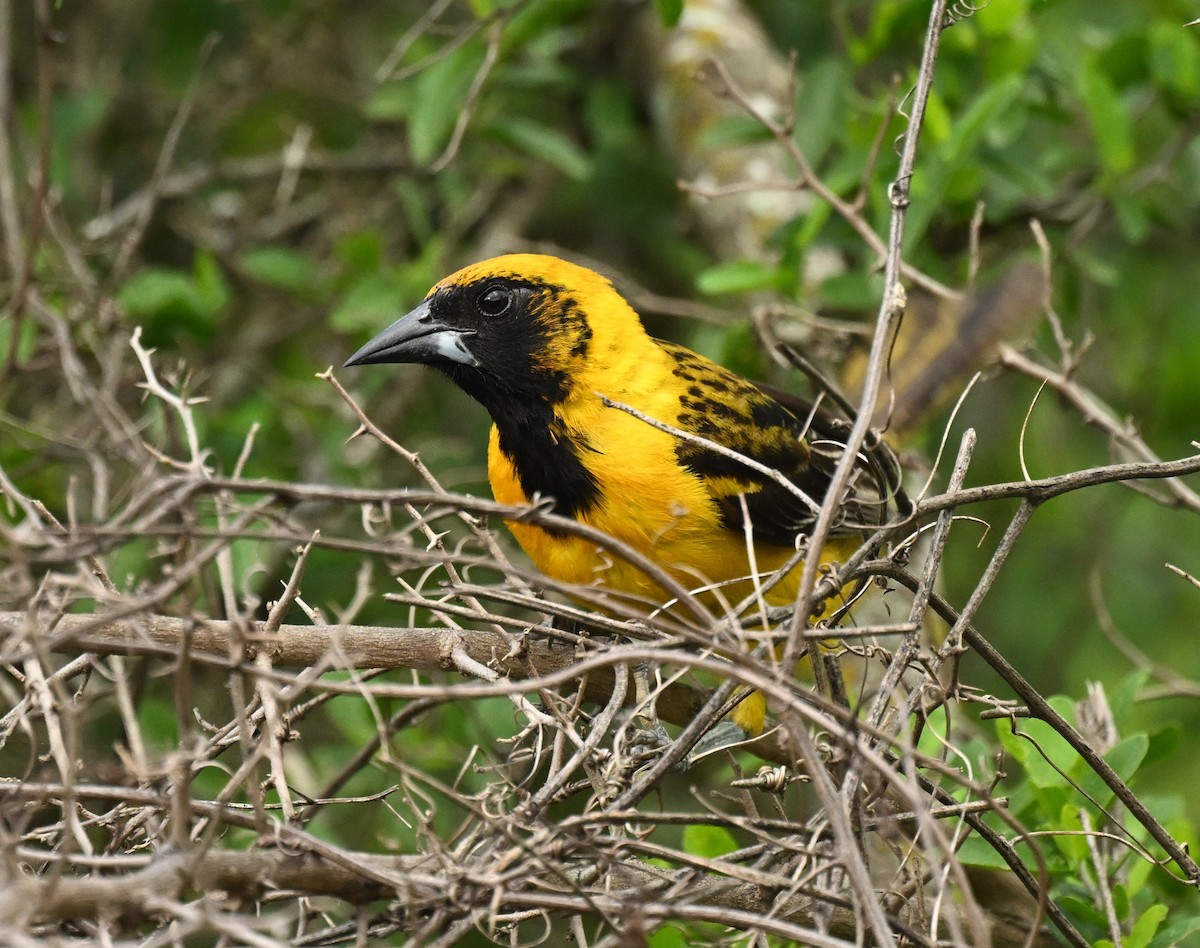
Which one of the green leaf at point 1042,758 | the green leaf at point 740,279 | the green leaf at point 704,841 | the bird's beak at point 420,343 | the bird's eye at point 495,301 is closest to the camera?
the green leaf at point 1042,758

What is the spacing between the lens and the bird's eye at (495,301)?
396 centimetres

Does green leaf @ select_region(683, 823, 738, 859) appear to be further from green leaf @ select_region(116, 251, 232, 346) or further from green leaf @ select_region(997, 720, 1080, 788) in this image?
green leaf @ select_region(116, 251, 232, 346)

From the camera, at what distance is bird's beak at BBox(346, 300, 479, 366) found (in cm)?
377

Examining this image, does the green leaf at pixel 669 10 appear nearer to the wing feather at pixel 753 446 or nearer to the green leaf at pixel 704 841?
the wing feather at pixel 753 446

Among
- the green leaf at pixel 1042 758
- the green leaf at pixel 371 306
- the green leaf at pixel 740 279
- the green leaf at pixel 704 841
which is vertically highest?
the green leaf at pixel 740 279

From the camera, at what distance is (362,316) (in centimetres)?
453

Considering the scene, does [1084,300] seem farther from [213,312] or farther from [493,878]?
[493,878]

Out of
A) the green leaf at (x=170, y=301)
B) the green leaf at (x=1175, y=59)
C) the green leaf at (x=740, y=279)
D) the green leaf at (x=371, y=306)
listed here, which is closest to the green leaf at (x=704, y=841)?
the green leaf at (x=740, y=279)

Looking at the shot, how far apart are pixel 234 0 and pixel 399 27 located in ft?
2.20

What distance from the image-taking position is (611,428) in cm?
366

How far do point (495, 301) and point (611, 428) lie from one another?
58 cm

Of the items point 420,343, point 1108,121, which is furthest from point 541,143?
point 1108,121

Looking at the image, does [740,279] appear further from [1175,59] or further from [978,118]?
[1175,59]

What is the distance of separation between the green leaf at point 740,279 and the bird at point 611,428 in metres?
0.22
